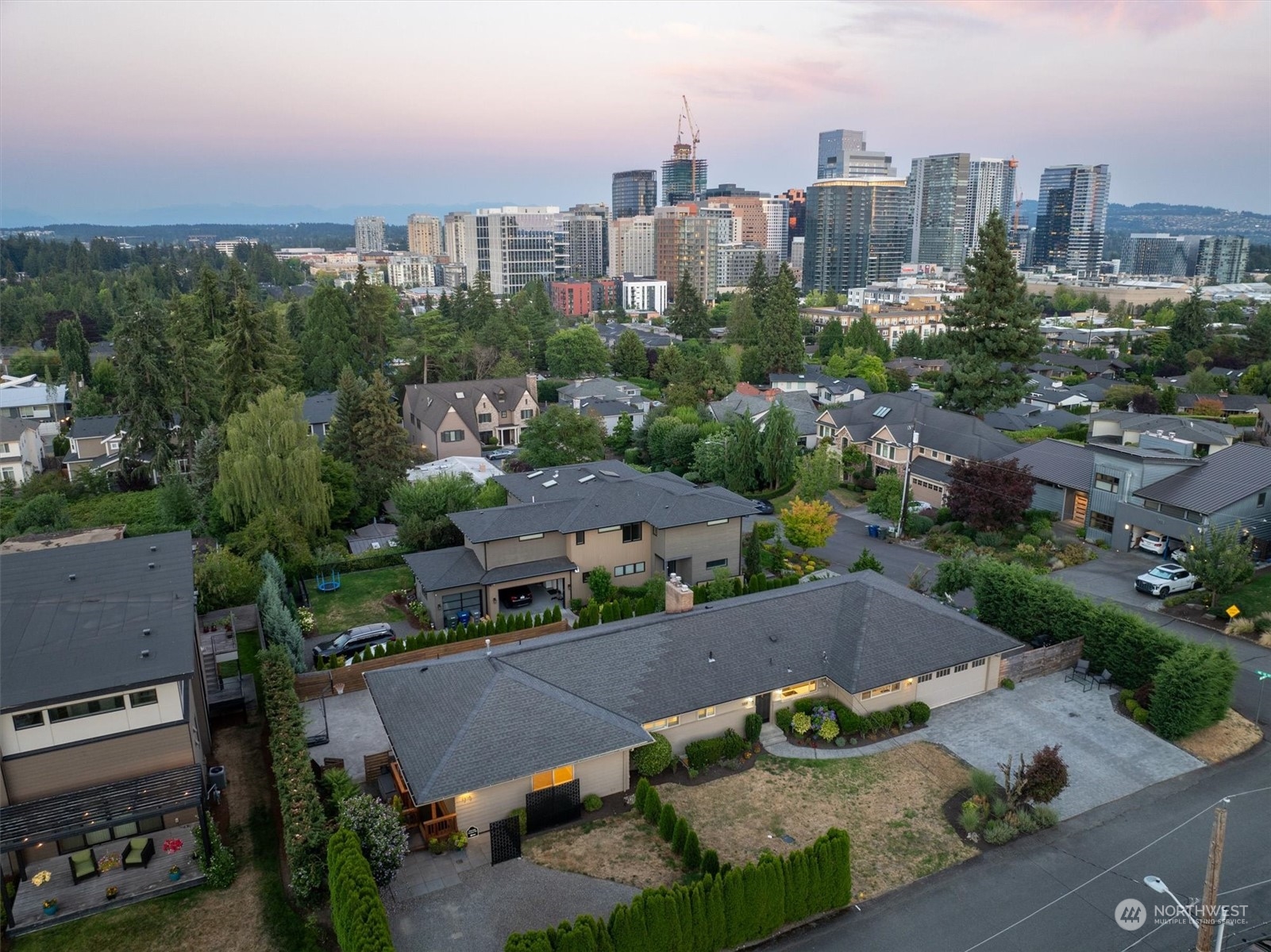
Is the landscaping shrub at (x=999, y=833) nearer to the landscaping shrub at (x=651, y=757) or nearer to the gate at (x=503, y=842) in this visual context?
the landscaping shrub at (x=651, y=757)


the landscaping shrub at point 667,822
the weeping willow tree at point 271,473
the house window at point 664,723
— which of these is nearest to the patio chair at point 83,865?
A: the landscaping shrub at point 667,822

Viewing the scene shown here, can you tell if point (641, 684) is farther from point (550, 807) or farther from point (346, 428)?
point (346, 428)

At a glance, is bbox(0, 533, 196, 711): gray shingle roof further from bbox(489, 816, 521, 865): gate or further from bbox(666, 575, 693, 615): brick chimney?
bbox(666, 575, 693, 615): brick chimney

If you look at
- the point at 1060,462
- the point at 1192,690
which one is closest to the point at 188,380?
the point at 1060,462

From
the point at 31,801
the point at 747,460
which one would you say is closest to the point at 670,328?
the point at 747,460

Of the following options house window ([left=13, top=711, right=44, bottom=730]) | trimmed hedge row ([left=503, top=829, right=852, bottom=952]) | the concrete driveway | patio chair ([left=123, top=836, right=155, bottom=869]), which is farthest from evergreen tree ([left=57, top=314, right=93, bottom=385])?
the concrete driveway
